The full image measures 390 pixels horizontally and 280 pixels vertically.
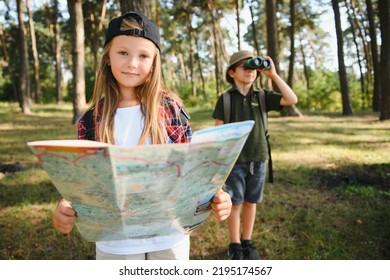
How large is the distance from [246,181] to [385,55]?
2.77 m

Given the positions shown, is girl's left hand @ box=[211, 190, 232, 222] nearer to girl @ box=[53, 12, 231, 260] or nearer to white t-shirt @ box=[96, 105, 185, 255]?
girl @ box=[53, 12, 231, 260]

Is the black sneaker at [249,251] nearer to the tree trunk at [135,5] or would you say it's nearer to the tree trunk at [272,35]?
the tree trunk at [135,5]

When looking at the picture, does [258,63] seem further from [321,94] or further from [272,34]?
[321,94]

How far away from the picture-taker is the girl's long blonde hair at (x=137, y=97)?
47.7 inches

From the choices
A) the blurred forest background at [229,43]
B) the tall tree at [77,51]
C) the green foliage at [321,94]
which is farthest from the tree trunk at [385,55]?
the tall tree at [77,51]

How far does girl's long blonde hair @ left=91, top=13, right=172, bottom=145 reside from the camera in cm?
121

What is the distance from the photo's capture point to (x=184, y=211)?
0.99m

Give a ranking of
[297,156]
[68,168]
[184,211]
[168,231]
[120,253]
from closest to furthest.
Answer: [68,168] < [184,211] < [168,231] < [120,253] < [297,156]

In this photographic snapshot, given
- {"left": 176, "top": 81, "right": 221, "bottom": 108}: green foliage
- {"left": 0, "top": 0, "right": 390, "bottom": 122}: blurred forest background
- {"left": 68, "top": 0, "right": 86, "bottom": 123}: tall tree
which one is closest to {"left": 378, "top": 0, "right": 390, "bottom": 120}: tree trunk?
{"left": 0, "top": 0, "right": 390, "bottom": 122}: blurred forest background

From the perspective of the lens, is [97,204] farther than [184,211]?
No

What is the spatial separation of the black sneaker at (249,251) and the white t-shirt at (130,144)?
133cm

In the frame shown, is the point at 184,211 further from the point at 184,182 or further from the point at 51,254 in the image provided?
the point at 51,254

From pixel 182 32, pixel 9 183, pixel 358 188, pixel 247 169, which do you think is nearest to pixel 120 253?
pixel 247 169
